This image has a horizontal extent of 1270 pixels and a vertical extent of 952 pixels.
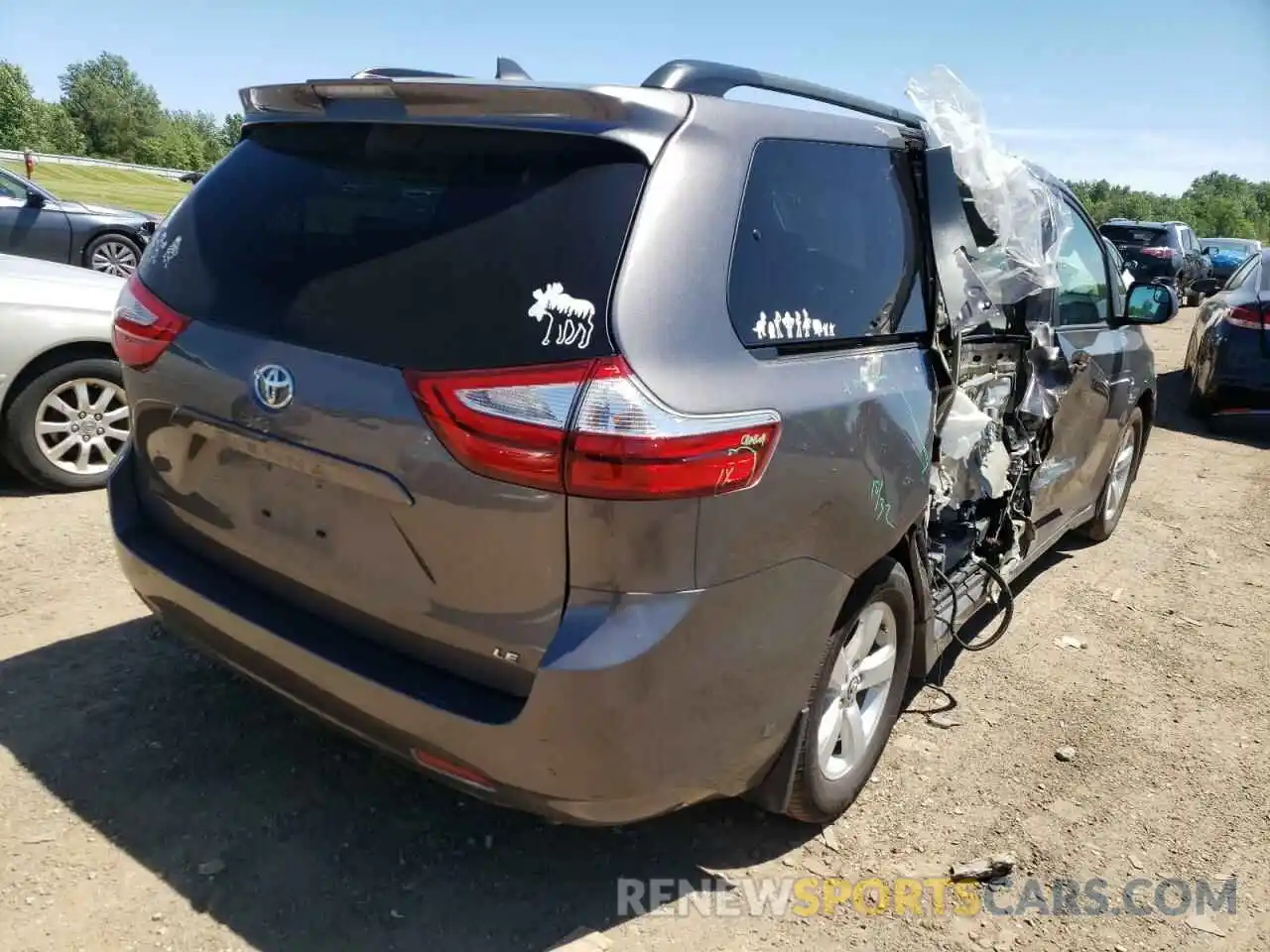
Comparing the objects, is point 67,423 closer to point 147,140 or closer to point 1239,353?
point 1239,353

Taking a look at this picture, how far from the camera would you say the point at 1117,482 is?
5.79m

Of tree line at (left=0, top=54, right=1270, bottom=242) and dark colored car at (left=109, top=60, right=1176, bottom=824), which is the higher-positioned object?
tree line at (left=0, top=54, right=1270, bottom=242)

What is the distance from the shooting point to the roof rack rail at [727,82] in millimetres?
2359

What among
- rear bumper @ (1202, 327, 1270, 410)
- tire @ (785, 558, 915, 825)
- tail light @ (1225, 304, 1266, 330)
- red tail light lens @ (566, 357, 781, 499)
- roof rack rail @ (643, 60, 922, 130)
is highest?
roof rack rail @ (643, 60, 922, 130)

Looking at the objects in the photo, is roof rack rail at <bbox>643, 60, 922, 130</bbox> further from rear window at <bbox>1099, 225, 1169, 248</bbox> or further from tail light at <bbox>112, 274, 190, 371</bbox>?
rear window at <bbox>1099, 225, 1169, 248</bbox>

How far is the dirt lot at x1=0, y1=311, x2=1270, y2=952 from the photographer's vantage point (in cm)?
244

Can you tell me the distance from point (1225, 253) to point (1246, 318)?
1832cm

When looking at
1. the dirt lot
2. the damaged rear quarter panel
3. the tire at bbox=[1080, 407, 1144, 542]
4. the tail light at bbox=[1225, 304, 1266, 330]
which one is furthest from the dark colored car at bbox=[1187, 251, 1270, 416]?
the damaged rear quarter panel

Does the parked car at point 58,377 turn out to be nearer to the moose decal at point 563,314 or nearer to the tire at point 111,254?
the moose decal at point 563,314

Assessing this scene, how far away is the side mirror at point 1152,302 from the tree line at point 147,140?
48.7 metres

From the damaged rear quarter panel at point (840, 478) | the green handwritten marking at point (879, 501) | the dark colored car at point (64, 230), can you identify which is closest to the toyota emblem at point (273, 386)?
the damaged rear quarter panel at point (840, 478)

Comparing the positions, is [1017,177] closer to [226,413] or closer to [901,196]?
[901,196]

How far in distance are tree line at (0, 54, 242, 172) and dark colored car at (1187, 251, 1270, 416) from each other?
79617 mm

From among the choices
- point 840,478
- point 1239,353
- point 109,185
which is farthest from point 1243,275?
point 109,185
